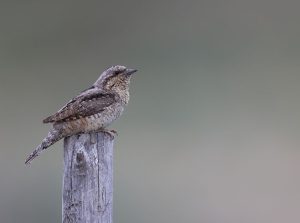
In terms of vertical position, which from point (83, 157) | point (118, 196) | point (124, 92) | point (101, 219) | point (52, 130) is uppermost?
point (118, 196)

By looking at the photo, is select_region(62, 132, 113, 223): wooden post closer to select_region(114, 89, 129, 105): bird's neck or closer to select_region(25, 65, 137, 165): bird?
select_region(25, 65, 137, 165): bird

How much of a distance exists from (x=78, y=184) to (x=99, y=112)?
1.31 meters

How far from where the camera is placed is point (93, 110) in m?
6.28

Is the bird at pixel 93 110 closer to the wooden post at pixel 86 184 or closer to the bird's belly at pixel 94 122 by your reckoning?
the bird's belly at pixel 94 122

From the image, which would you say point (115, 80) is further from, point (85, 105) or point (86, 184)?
point (86, 184)

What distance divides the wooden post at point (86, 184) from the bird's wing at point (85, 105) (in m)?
0.89

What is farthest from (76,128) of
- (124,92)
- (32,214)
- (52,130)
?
(32,214)

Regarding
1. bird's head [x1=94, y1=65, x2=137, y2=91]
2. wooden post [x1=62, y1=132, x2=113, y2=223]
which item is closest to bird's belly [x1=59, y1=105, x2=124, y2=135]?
bird's head [x1=94, y1=65, x2=137, y2=91]

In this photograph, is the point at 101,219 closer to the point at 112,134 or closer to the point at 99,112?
the point at 112,134

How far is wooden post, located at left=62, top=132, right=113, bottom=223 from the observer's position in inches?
201

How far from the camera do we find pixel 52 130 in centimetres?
609

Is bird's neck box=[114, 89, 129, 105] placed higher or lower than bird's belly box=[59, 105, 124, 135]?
higher

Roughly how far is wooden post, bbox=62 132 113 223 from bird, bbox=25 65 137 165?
42 centimetres

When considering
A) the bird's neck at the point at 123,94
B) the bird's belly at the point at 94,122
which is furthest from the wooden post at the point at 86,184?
the bird's neck at the point at 123,94
